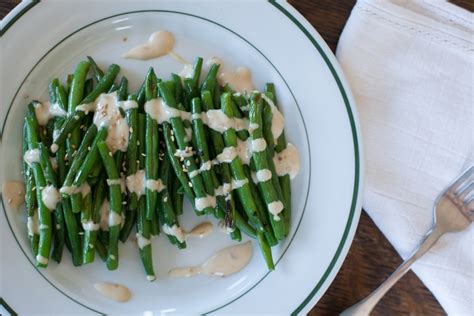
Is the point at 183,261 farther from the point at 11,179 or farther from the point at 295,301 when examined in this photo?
the point at 11,179

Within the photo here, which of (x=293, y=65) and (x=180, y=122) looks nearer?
(x=180, y=122)

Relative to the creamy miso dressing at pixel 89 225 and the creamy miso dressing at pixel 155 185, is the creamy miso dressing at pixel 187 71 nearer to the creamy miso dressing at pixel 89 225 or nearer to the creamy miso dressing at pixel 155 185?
the creamy miso dressing at pixel 155 185

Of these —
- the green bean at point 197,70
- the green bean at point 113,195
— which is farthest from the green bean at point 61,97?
the green bean at point 197,70

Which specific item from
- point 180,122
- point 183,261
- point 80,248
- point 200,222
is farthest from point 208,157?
point 80,248

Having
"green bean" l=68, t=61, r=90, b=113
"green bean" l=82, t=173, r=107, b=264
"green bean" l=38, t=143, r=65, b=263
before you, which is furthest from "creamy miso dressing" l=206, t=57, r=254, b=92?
"green bean" l=38, t=143, r=65, b=263

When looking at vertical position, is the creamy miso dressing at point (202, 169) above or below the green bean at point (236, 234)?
above

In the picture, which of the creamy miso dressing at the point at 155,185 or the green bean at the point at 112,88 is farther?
the green bean at the point at 112,88
